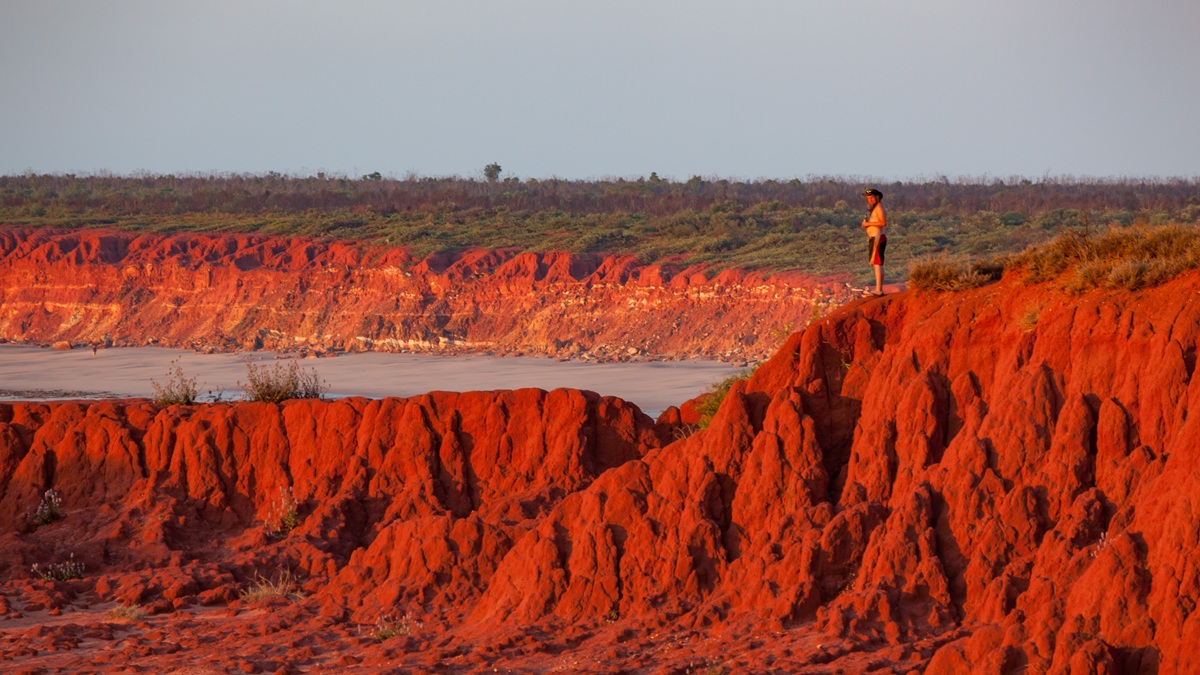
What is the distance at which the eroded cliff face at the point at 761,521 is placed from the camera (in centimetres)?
895

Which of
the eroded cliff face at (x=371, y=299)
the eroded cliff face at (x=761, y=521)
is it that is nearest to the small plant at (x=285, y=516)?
the eroded cliff face at (x=761, y=521)

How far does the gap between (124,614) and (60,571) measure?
63.8 inches

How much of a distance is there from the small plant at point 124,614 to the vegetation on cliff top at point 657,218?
22320mm

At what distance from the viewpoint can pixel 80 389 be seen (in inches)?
1177

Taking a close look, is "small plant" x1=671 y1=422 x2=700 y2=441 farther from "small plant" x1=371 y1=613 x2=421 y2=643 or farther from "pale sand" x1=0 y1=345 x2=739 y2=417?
"pale sand" x1=0 y1=345 x2=739 y2=417

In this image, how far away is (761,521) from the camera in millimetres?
10641

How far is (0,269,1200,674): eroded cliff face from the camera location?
8953mm

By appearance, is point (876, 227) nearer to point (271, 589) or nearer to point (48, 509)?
point (271, 589)

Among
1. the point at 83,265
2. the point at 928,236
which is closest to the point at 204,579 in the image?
the point at 928,236

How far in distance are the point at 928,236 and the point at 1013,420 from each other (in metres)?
29.4

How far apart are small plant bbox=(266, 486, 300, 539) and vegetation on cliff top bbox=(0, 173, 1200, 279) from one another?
801 inches

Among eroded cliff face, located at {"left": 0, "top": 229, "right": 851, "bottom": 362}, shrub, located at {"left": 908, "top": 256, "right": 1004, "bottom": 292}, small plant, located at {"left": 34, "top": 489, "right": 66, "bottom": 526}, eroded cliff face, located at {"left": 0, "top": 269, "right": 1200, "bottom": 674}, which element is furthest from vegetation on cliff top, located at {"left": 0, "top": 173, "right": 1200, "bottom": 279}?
small plant, located at {"left": 34, "top": 489, "right": 66, "bottom": 526}

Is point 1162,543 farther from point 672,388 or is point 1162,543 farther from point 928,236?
point 928,236

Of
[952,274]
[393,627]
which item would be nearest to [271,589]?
[393,627]
